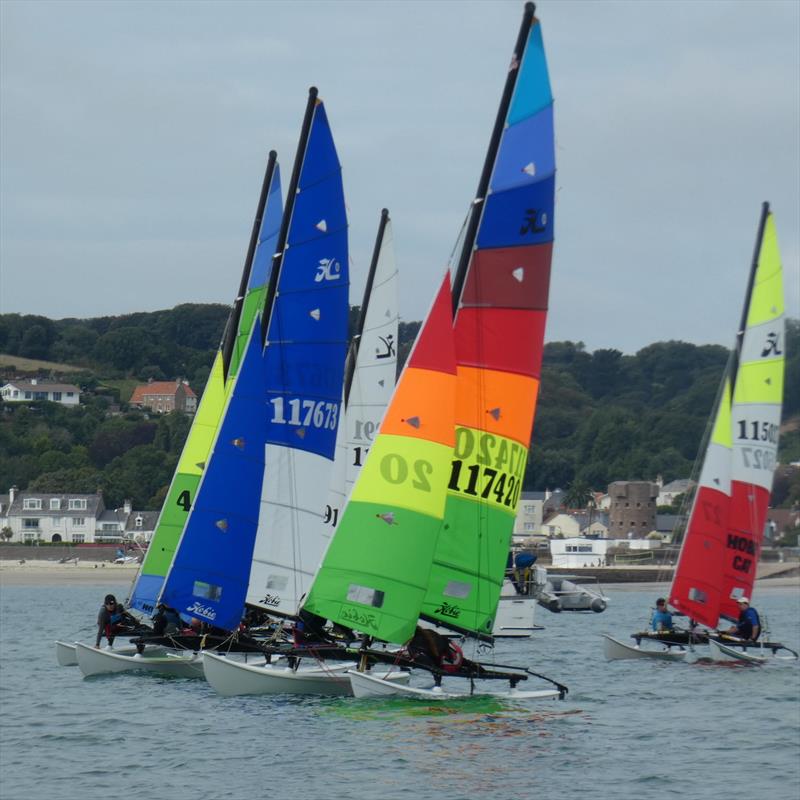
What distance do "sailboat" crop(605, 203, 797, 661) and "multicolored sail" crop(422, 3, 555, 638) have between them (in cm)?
1188

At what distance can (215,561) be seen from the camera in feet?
84.3

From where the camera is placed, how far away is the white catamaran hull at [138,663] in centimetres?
2736

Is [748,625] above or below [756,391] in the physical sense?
below

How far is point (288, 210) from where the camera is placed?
87.9ft

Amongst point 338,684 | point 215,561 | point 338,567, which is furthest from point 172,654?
point 338,567

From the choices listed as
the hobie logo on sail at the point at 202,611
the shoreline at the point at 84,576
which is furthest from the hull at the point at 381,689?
the shoreline at the point at 84,576

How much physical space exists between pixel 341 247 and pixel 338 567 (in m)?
7.11

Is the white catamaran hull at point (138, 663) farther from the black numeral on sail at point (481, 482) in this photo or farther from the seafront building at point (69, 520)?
the seafront building at point (69, 520)

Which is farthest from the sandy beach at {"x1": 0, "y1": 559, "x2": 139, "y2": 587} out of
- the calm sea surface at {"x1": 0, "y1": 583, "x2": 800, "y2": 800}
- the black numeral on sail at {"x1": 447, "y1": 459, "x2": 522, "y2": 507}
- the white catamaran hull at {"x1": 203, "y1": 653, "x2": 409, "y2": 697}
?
the black numeral on sail at {"x1": 447, "y1": 459, "x2": 522, "y2": 507}

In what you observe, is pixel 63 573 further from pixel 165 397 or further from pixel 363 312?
pixel 165 397

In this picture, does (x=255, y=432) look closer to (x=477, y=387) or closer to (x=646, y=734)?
(x=477, y=387)

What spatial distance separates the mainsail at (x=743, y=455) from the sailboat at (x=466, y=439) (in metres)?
11.5

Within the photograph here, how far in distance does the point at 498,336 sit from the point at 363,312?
10146mm

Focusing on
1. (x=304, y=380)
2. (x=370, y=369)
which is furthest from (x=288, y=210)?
(x=370, y=369)
